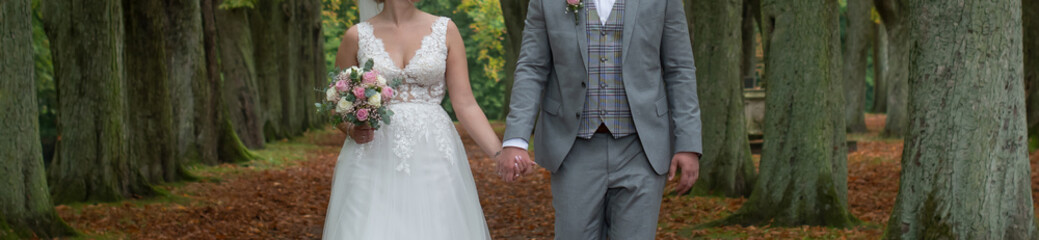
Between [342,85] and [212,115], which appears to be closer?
[342,85]

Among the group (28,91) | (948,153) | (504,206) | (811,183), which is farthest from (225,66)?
(948,153)

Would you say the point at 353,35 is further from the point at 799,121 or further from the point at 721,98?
the point at 721,98

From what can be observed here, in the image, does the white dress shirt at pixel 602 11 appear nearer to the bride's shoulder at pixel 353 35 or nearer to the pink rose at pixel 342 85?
the pink rose at pixel 342 85

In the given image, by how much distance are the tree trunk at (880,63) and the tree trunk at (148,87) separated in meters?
27.2

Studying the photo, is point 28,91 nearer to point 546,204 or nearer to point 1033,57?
point 546,204

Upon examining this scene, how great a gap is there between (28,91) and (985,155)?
7.09 meters

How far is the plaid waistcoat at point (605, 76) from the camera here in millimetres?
4414

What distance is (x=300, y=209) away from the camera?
12945 mm

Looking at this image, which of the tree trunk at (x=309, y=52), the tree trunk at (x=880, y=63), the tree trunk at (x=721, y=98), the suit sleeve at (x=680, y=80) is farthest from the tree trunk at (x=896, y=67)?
the suit sleeve at (x=680, y=80)

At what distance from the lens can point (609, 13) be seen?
4461 mm

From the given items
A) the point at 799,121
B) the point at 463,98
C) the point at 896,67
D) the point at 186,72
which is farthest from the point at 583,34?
the point at 896,67

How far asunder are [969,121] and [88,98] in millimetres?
8897

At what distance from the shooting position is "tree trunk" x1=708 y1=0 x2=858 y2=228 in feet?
31.6

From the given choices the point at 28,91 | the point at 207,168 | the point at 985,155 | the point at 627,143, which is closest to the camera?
the point at 627,143
